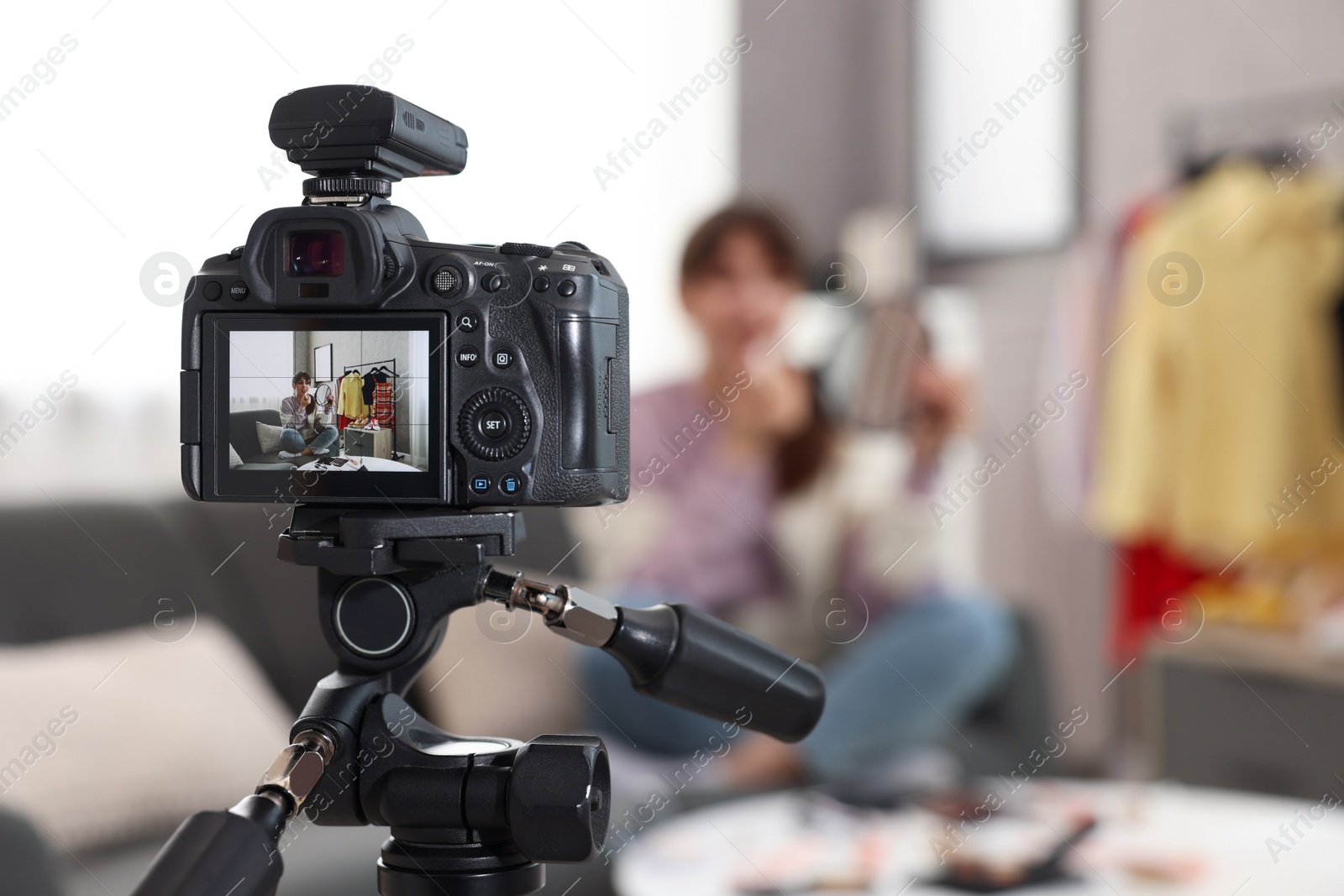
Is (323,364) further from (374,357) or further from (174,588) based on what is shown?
(174,588)

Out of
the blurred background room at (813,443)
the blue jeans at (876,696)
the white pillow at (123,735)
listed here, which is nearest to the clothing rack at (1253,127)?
the blurred background room at (813,443)

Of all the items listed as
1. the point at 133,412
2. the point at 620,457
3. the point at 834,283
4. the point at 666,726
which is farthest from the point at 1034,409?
the point at 620,457

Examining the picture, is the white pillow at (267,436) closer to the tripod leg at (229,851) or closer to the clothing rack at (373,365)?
the clothing rack at (373,365)

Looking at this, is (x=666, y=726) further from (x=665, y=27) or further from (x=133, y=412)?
(x=665, y=27)

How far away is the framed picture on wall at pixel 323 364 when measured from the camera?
0.47 m

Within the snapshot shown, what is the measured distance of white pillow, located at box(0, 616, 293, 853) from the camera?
1156 mm

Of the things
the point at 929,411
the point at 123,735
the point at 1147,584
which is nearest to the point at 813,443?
the point at 929,411

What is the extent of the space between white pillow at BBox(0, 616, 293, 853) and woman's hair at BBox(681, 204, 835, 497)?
111cm

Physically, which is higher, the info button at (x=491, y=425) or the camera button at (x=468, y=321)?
the camera button at (x=468, y=321)

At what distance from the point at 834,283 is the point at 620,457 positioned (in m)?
2.30

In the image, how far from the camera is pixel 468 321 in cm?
48

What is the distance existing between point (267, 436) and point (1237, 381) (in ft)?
6.72

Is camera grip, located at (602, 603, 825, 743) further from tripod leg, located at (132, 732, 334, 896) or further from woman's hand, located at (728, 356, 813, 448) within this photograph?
woman's hand, located at (728, 356, 813, 448)

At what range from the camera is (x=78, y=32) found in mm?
1621
